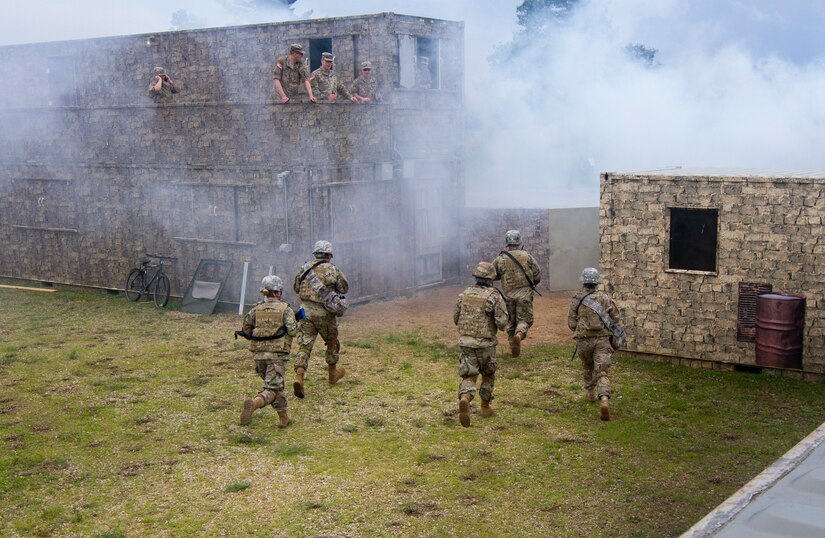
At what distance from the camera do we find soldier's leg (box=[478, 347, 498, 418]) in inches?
473

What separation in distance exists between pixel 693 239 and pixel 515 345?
3.27 m

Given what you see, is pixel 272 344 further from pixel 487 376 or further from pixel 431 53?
pixel 431 53

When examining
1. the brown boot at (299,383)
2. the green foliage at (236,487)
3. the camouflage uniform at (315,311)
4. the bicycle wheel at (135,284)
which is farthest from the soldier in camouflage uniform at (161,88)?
the green foliage at (236,487)

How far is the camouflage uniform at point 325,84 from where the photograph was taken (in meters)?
19.9

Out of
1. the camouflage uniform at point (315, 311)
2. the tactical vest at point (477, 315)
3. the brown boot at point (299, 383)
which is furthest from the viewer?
the camouflage uniform at point (315, 311)

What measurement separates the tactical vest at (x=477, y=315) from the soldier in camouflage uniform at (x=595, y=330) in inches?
46.1

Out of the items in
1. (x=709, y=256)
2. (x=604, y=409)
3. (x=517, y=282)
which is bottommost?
(x=604, y=409)

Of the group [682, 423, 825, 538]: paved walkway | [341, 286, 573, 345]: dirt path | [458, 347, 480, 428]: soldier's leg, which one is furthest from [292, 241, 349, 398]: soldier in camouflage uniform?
[682, 423, 825, 538]: paved walkway

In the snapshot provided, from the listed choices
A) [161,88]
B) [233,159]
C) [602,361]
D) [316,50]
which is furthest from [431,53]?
[602,361]

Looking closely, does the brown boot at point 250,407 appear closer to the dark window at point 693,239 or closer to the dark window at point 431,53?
the dark window at point 693,239

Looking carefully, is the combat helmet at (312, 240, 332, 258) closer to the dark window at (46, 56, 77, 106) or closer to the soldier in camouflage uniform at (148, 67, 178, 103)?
the soldier in camouflage uniform at (148, 67, 178, 103)

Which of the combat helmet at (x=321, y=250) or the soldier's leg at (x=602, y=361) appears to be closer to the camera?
the soldier's leg at (x=602, y=361)

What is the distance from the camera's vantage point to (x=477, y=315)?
12.0m

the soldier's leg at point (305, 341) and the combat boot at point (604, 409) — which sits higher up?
the soldier's leg at point (305, 341)
